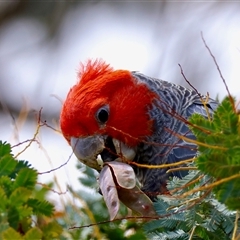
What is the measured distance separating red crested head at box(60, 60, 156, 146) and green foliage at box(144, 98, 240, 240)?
107cm

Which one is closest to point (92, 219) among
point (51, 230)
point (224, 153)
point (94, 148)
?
point (94, 148)

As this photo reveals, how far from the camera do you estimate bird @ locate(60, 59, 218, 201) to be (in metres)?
3.52

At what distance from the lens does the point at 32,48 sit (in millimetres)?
8055

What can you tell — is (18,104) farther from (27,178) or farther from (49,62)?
(27,178)

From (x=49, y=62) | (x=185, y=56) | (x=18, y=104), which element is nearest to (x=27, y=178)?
(x=18, y=104)

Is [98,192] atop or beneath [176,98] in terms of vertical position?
beneath

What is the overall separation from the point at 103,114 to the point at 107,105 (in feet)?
0.24

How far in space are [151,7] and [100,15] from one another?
0.65m

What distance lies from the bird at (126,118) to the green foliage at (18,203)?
1275 mm

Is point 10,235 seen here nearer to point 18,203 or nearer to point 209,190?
point 18,203

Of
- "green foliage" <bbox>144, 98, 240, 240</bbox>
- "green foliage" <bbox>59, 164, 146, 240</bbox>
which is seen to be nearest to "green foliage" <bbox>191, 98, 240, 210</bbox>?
"green foliage" <bbox>144, 98, 240, 240</bbox>

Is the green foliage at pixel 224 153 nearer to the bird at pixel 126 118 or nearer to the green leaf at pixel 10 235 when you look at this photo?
the green leaf at pixel 10 235

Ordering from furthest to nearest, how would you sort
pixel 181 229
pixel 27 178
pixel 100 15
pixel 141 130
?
pixel 100 15
pixel 141 130
pixel 181 229
pixel 27 178

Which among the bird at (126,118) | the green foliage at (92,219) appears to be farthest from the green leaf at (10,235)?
the bird at (126,118)
